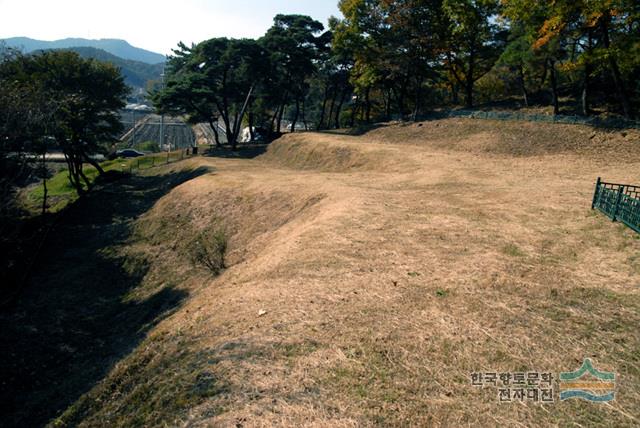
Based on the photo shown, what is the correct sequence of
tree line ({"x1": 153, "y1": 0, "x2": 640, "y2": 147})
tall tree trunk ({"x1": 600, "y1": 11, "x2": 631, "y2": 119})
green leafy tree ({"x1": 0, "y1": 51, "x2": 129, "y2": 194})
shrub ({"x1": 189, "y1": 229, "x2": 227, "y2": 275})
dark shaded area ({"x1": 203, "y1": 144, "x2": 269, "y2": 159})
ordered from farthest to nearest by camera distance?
1. dark shaded area ({"x1": 203, "y1": 144, "x2": 269, "y2": 159})
2. green leafy tree ({"x1": 0, "y1": 51, "x2": 129, "y2": 194})
3. tree line ({"x1": 153, "y1": 0, "x2": 640, "y2": 147})
4. tall tree trunk ({"x1": 600, "y1": 11, "x2": 631, "y2": 119})
5. shrub ({"x1": 189, "y1": 229, "x2": 227, "y2": 275})

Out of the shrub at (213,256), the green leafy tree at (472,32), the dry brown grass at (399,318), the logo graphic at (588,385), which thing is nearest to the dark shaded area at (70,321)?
the shrub at (213,256)

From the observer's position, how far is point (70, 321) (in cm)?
1598

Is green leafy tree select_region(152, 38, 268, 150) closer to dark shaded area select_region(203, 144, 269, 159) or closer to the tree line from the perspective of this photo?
the tree line

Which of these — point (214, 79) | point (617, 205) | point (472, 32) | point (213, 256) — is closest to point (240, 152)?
point (214, 79)

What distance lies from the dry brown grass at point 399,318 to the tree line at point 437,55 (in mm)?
14971

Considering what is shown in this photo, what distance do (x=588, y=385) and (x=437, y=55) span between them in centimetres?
4009

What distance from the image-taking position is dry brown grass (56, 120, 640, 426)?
621 centimetres

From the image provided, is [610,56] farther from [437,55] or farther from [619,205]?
[619,205]

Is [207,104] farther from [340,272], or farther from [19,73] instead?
[340,272]

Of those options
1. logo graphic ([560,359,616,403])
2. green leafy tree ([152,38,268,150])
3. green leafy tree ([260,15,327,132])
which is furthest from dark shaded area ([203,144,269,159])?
logo graphic ([560,359,616,403])

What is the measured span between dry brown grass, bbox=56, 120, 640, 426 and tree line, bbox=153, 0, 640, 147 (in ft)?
49.1

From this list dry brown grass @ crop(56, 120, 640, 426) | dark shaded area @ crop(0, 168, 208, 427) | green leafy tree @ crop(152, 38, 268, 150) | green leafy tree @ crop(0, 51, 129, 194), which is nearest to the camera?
dry brown grass @ crop(56, 120, 640, 426)

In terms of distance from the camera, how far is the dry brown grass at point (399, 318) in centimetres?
621

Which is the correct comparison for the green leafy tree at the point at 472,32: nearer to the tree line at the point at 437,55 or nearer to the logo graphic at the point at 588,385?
the tree line at the point at 437,55
